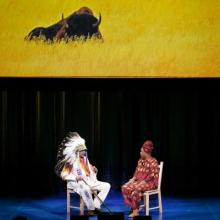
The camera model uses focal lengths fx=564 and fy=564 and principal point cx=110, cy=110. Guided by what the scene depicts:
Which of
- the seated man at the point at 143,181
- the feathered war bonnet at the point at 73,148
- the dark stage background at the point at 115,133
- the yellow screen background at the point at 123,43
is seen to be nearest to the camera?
the seated man at the point at 143,181

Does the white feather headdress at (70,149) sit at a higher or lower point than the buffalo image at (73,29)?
lower

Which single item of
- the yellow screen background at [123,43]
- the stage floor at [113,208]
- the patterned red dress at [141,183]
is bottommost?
the stage floor at [113,208]

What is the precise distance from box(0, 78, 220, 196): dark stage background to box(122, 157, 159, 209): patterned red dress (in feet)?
5.28

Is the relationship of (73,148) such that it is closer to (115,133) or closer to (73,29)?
(73,29)

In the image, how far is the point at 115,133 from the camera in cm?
839

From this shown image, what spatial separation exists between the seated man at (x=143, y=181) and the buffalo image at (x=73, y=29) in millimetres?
1667

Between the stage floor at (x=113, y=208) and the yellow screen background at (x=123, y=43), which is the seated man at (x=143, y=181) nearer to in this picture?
the stage floor at (x=113, y=208)

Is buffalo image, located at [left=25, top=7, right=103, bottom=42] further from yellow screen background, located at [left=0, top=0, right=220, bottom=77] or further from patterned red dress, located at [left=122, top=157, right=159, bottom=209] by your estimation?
patterned red dress, located at [left=122, top=157, right=159, bottom=209]

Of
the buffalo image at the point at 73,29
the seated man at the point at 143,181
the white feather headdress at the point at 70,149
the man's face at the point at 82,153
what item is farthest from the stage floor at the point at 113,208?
the buffalo image at the point at 73,29

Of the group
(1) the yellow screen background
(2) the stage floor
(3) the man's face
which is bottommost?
(2) the stage floor

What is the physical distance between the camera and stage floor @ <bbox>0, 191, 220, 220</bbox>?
6676mm

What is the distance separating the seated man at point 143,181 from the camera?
663 cm

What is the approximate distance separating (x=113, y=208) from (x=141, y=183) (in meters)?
0.75

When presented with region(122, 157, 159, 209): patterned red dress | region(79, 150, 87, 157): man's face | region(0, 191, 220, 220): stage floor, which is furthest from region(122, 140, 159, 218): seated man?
region(79, 150, 87, 157): man's face
